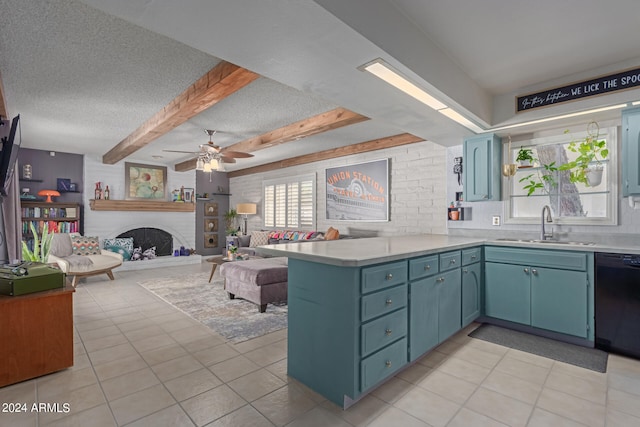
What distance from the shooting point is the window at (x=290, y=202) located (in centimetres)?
694

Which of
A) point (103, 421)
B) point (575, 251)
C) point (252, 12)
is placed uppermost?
point (252, 12)

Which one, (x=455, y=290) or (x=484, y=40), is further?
(x=455, y=290)

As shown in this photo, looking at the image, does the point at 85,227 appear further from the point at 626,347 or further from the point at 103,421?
the point at 626,347

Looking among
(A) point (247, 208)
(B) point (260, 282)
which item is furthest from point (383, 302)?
(A) point (247, 208)

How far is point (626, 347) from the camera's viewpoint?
8.82ft

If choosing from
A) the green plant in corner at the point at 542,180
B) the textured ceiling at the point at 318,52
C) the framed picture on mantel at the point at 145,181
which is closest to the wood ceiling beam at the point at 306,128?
the textured ceiling at the point at 318,52

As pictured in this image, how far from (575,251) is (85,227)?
28.2 feet

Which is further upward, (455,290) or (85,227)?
(85,227)

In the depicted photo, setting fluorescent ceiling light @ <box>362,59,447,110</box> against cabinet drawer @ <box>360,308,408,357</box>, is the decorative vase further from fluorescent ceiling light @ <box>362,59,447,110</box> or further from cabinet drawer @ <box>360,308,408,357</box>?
cabinet drawer @ <box>360,308,408,357</box>

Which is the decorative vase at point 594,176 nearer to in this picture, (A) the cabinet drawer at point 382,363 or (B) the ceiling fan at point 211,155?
(A) the cabinet drawer at point 382,363

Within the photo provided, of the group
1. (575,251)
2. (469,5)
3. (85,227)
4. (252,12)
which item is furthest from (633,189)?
(85,227)

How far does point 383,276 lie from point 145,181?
7488mm

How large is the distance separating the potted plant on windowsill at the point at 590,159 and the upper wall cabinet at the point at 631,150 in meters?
0.26

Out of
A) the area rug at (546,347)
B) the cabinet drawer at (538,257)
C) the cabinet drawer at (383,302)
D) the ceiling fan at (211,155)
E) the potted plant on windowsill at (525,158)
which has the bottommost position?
the area rug at (546,347)
